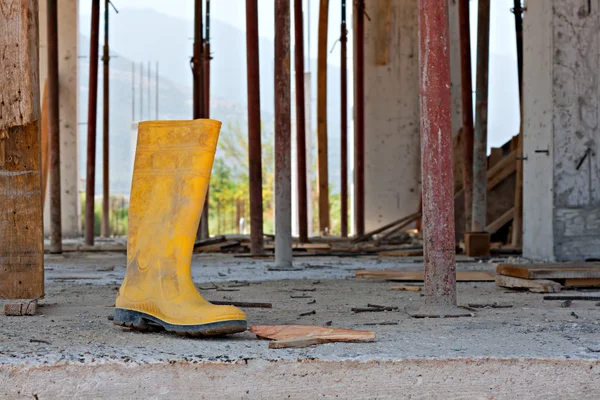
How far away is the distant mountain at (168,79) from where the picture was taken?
3374 inches

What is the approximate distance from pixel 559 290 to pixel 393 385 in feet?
11.1

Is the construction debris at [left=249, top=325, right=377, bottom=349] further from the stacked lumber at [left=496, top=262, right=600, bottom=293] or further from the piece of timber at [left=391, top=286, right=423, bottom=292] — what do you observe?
the stacked lumber at [left=496, top=262, right=600, bottom=293]

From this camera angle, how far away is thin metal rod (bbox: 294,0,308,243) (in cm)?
1244

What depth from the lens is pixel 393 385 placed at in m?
3.42

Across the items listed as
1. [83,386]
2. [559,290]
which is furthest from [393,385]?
[559,290]

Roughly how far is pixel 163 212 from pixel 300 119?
372 inches

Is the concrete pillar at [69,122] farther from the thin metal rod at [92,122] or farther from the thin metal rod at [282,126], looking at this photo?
the thin metal rod at [282,126]

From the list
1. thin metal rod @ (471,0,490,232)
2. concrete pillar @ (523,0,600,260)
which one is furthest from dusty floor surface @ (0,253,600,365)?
thin metal rod @ (471,0,490,232)

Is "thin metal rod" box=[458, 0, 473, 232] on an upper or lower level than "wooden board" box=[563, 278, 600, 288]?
upper

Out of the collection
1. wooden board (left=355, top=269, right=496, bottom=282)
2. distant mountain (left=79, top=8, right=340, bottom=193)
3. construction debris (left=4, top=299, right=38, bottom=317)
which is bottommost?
wooden board (left=355, top=269, right=496, bottom=282)

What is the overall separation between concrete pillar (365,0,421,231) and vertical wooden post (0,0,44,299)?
13.6m

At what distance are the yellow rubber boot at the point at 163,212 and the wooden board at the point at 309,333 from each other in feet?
1.15

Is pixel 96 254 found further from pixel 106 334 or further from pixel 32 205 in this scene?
pixel 106 334

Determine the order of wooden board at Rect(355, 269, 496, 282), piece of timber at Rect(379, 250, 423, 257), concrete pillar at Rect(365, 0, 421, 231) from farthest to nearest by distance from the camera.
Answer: concrete pillar at Rect(365, 0, 421, 231), piece of timber at Rect(379, 250, 423, 257), wooden board at Rect(355, 269, 496, 282)
